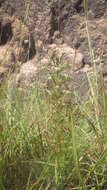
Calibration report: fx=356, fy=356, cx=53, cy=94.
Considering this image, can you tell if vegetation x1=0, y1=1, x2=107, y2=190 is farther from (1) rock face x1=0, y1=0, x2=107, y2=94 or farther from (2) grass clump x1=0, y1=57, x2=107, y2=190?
(1) rock face x1=0, y1=0, x2=107, y2=94

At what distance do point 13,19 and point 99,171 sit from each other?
144 cm

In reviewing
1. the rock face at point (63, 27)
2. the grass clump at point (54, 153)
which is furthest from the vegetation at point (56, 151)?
the rock face at point (63, 27)

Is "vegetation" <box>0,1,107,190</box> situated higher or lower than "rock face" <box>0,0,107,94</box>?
lower

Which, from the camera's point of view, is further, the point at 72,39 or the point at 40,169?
the point at 72,39

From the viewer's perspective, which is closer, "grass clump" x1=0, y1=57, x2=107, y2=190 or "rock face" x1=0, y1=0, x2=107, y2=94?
"grass clump" x1=0, y1=57, x2=107, y2=190

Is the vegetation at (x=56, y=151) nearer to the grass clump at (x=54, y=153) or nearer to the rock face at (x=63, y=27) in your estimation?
the grass clump at (x=54, y=153)

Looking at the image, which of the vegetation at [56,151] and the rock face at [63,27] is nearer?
the vegetation at [56,151]

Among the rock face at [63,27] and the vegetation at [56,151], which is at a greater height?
the rock face at [63,27]

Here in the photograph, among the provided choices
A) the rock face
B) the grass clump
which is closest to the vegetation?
the grass clump

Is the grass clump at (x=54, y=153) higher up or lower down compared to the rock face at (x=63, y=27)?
lower down

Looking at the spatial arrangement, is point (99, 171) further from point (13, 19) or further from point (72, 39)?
point (13, 19)

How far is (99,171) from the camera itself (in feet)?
3.82

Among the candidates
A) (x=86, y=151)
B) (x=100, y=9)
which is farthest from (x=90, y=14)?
(x=86, y=151)

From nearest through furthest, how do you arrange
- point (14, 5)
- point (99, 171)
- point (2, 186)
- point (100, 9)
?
point (2, 186)
point (99, 171)
point (100, 9)
point (14, 5)
